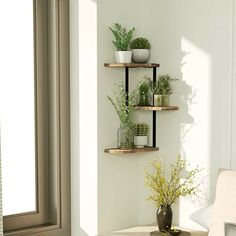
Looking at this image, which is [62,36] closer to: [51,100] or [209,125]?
[51,100]

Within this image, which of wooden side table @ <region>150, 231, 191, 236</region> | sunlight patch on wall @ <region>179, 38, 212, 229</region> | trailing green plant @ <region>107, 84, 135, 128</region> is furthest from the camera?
trailing green plant @ <region>107, 84, 135, 128</region>

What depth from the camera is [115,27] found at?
3047 mm

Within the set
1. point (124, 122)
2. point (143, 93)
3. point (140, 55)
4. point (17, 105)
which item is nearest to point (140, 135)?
point (124, 122)

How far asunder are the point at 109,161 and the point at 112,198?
0.22 metres

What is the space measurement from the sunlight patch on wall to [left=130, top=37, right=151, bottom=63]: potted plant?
0.70ft

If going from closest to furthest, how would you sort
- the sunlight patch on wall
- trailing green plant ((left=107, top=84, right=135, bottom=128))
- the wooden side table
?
1. the wooden side table
2. the sunlight patch on wall
3. trailing green plant ((left=107, top=84, right=135, bottom=128))

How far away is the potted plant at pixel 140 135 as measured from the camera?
3105 millimetres

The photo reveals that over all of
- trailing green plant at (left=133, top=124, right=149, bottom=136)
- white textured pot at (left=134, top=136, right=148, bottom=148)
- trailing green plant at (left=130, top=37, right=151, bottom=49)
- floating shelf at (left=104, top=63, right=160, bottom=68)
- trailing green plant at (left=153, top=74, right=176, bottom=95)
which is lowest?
white textured pot at (left=134, top=136, right=148, bottom=148)

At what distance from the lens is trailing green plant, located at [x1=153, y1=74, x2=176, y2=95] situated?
3.04 metres

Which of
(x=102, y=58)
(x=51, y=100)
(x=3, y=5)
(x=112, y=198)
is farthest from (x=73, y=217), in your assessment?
(x=3, y=5)

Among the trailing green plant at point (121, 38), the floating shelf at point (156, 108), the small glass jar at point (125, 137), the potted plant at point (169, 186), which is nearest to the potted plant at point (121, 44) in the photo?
the trailing green plant at point (121, 38)

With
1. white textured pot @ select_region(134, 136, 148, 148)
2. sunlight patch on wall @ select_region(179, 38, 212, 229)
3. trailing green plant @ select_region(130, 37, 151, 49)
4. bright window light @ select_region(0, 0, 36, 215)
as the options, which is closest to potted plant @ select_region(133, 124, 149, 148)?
white textured pot @ select_region(134, 136, 148, 148)

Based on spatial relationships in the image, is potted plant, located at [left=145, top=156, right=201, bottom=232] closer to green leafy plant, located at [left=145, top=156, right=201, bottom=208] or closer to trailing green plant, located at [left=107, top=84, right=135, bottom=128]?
green leafy plant, located at [left=145, top=156, right=201, bottom=208]

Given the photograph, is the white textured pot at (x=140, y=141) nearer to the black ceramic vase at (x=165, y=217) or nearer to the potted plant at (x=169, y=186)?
the potted plant at (x=169, y=186)
